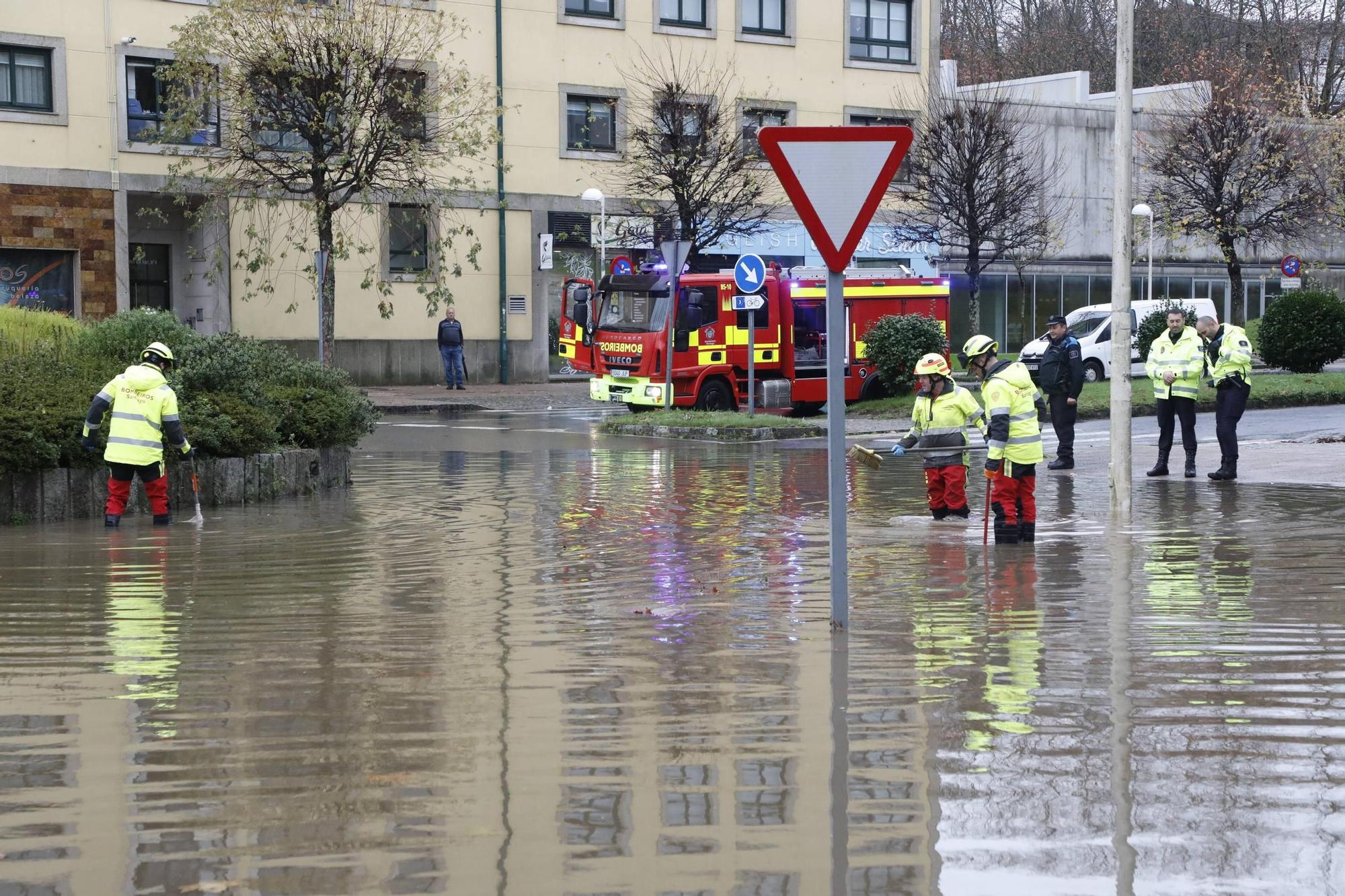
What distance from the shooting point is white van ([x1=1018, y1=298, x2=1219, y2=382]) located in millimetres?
38531

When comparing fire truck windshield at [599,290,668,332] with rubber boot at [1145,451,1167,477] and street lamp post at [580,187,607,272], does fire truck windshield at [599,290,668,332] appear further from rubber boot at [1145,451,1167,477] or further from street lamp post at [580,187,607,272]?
rubber boot at [1145,451,1167,477]

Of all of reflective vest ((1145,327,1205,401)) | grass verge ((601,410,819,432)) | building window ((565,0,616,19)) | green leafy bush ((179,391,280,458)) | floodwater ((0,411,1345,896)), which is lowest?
floodwater ((0,411,1345,896))

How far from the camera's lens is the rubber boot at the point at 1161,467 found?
58.7 feet

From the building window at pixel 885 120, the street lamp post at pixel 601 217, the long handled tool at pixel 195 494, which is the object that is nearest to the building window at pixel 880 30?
the building window at pixel 885 120

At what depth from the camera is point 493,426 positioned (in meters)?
28.2

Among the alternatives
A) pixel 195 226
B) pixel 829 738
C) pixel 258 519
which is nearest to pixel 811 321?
pixel 195 226

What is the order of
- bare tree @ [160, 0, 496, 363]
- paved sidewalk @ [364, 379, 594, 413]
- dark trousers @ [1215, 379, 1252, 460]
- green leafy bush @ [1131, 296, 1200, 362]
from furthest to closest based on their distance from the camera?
1. green leafy bush @ [1131, 296, 1200, 362]
2. paved sidewalk @ [364, 379, 594, 413]
3. bare tree @ [160, 0, 496, 363]
4. dark trousers @ [1215, 379, 1252, 460]

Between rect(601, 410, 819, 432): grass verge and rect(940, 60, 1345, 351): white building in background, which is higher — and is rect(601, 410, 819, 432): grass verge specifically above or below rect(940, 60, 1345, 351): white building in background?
below

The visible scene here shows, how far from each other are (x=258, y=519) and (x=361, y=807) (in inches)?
368

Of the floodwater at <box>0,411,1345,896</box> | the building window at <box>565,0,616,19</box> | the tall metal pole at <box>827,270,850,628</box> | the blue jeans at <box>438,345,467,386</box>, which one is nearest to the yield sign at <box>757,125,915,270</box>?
the tall metal pole at <box>827,270,850,628</box>

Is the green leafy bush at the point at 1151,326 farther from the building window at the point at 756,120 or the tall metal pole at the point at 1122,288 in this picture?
the tall metal pole at the point at 1122,288

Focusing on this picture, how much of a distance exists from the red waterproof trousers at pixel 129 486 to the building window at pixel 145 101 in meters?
22.2

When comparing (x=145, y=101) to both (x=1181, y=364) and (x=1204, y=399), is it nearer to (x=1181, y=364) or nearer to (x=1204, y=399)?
(x=1204, y=399)

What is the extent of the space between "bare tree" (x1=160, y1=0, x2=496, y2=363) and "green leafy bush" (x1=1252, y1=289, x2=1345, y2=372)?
1586cm
